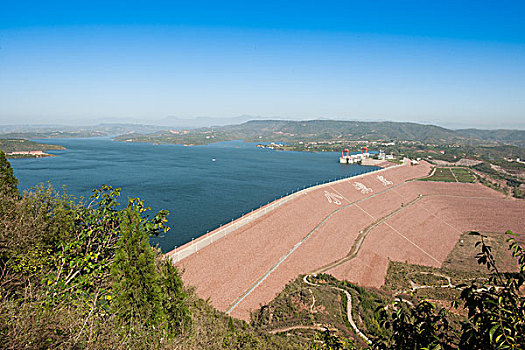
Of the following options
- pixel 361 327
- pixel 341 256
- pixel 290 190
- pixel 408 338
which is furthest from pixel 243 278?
pixel 290 190

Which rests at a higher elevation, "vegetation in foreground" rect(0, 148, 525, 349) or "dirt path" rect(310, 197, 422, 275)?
"vegetation in foreground" rect(0, 148, 525, 349)

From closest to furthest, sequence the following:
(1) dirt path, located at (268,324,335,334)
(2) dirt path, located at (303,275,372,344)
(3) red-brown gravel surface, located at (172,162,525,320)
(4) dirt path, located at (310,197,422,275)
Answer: (1) dirt path, located at (268,324,335,334)
(2) dirt path, located at (303,275,372,344)
(3) red-brown gravel surface, located at (172,162,525,320)
(4) dirt path, located at (310,197,422,275)

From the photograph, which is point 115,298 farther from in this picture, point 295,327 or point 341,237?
point 341,237

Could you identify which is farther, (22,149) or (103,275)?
(22,149)

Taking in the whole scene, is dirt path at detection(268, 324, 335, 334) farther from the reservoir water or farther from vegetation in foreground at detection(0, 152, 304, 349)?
the reservoir water

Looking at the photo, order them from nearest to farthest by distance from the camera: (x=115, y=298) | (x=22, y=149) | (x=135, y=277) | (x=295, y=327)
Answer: (x=115, y=298) < (x=135, y=277) < (x=295, y=327) < (x=22, y=149)

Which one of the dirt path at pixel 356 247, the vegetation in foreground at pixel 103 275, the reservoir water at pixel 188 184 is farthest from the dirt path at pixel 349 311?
the reservoir water at pixel 188 184

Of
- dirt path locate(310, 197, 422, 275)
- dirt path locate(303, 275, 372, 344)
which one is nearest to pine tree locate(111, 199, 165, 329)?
dirt path locate(303, 275, 372, 344)

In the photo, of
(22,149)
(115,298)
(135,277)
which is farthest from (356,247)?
A: (22,149)

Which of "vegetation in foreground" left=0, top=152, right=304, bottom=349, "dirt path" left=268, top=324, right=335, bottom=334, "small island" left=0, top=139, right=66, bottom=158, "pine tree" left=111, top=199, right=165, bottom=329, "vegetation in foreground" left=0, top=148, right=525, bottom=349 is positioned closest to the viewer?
"vegetation in foreground" left=0, top=148, right=525, bottom=349
